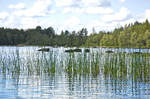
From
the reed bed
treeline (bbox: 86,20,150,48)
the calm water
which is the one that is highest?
treeline (bbox: 86,20,150,48)

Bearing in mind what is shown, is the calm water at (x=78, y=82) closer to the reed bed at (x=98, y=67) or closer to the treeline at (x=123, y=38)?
the reed bed at (x=98, y=67)

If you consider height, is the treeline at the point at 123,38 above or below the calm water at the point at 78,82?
above

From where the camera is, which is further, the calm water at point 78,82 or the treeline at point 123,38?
the treeline at point 123,38

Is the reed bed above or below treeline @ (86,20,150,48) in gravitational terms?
below

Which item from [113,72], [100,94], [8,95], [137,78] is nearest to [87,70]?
[113,72]

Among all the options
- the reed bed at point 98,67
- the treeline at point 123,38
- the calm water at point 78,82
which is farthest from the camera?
the treeline at point 123,38

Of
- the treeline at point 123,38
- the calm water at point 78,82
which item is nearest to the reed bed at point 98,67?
the calm water at point 78,82

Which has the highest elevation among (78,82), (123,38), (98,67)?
(123,38)

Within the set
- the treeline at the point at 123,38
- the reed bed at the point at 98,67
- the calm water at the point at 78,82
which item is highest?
the treeline at the point at 123,38

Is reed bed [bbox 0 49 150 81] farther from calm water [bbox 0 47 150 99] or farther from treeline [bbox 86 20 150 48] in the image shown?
treeline [bbox 86 20 150 48]

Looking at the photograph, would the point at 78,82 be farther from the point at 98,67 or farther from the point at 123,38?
the point at 123,38

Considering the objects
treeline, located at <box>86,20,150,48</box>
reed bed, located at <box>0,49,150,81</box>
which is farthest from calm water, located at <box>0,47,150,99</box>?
treeline, located at <box>86,20,150,48</box>

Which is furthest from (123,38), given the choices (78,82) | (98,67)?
(78,82)

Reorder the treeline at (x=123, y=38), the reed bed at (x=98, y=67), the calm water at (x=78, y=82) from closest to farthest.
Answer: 1. the calm water at (x=78, y=82)
2. the reed bed at (x=98, y=67)
3. the treeline at (x=123, y=38)
